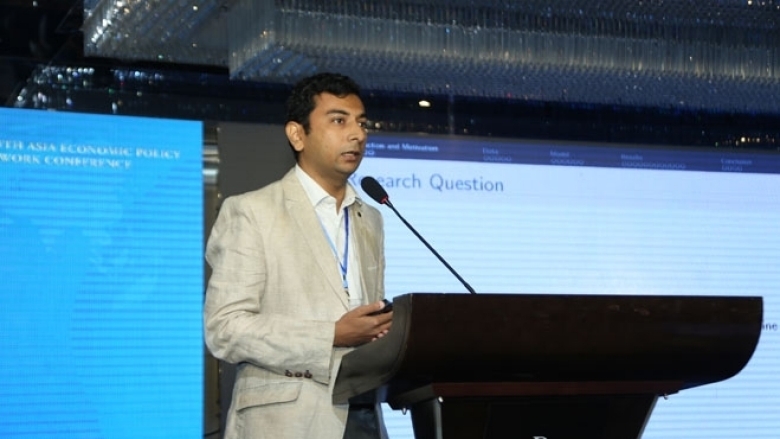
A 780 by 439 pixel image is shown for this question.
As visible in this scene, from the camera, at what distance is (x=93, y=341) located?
456 cm

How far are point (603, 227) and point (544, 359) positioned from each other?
292 cm

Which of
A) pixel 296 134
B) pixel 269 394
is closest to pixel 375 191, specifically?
pixel 296 134

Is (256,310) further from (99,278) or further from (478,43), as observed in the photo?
(478,43)

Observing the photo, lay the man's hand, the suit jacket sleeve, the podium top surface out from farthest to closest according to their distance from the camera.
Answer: the suit jacket sleeve → the man's hand → the podium top surface

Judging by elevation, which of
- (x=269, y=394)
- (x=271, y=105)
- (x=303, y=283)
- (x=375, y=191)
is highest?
(x=271, y=105)

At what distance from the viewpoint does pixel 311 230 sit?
2967 millimetres

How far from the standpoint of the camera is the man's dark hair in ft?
10.1

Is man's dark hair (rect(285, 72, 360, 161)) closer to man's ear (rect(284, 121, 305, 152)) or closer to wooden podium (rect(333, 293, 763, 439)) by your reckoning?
man's ear (rect(284, 121, 305, 152))

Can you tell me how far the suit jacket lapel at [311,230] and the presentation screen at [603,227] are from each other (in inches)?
74.6

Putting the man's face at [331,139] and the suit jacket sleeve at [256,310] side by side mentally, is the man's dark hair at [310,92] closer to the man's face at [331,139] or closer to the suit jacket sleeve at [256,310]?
the man's face at [331,139]

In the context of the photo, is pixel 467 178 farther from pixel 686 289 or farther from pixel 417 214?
pixel 686 289

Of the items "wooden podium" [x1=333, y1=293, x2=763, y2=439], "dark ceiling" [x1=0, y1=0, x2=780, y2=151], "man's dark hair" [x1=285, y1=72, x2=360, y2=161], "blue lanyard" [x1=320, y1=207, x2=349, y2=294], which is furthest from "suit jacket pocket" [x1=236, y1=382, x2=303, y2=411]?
"dark ceiling" [x1=0, y1=0, x2=780, y2=151]

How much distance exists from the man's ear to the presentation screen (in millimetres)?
1807

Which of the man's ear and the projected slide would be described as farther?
the projected slide
